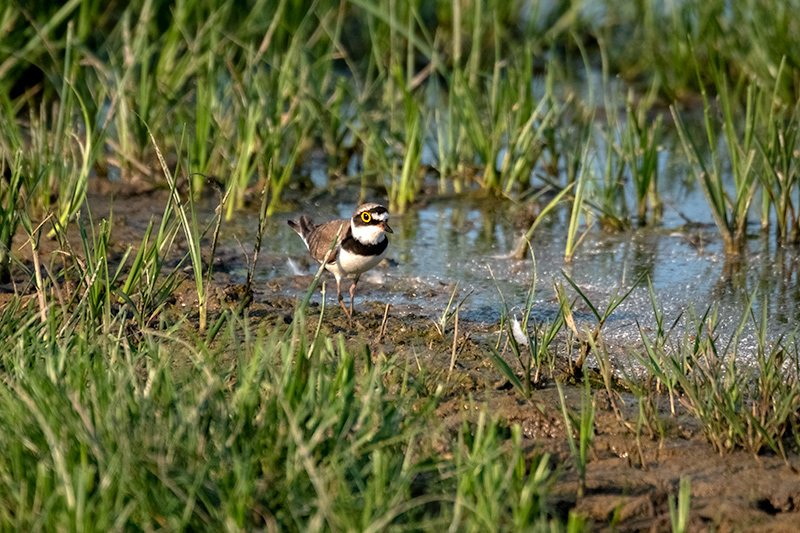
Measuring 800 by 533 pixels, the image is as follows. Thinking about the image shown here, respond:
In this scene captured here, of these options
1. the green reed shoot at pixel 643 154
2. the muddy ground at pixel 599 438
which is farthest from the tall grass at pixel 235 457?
the green reed shoot at pixel 643 154

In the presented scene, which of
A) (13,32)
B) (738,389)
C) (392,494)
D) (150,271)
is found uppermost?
(13,32)

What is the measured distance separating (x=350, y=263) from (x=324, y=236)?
1.49ft

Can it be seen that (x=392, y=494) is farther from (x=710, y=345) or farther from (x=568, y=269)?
(x=568, y=269)

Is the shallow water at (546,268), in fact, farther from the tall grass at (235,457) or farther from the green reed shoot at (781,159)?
the tall grass at (235,457)

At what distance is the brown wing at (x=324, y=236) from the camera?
5195 mm

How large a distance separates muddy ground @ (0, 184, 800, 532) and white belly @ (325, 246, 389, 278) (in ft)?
0.63

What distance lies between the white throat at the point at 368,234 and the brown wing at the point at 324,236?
74 mm

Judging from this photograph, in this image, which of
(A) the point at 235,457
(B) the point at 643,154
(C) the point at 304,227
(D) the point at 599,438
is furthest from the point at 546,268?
(A) the point at 235,457

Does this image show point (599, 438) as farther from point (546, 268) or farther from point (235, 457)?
point (546, 268)

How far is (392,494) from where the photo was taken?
2.69 metres

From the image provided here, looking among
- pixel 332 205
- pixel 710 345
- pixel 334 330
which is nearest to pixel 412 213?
pixel 332 205

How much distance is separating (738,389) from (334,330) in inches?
71.5

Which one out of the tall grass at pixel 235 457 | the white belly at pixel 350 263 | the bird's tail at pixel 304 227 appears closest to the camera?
the tall grass at pixel 235 457

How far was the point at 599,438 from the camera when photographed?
11.5ft
